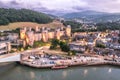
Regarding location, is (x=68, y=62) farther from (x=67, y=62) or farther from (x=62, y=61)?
(x=62, y=61)

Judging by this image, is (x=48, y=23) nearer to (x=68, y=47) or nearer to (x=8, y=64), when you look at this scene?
(x=68, y=47)

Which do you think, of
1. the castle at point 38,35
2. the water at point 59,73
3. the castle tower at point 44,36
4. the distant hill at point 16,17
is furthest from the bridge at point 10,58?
the distant hill at point 16,17

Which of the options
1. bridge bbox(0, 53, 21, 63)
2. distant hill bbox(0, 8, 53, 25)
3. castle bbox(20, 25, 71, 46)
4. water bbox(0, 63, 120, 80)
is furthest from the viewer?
distant hill bbox(0, 8, 53, 25)

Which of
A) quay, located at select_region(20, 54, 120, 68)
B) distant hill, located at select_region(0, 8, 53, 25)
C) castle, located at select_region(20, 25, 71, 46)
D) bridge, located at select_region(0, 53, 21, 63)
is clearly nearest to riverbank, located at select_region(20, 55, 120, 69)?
quay, located at select_region(20, 54, 120, 68)

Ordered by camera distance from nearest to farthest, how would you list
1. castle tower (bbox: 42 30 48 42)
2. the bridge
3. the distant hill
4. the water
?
the water < the bridge < castle tower (bbox: 42 30 48 42) < the distant hill

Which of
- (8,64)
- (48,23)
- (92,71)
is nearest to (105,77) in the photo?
(92,71)

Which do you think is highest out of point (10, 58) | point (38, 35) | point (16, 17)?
point (16, 17)

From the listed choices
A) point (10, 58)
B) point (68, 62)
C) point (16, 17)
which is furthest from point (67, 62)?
point (16, 17)

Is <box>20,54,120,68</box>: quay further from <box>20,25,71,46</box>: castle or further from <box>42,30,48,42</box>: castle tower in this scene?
<box>42,30,48,42</box>: castle tower
